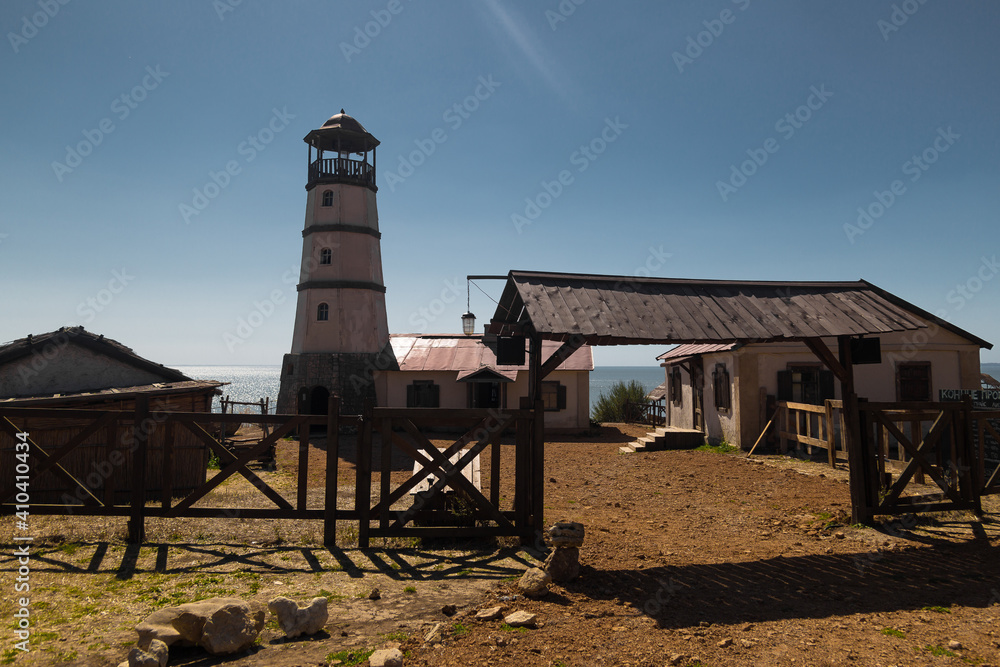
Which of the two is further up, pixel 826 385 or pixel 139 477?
pixel 826 385

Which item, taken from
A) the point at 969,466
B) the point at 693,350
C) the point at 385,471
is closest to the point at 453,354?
the point at 693,350

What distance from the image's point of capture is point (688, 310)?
8.09 meters

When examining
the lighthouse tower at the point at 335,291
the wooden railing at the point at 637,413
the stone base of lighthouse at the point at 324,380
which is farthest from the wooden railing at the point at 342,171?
the wooden railing at the point at 637,413

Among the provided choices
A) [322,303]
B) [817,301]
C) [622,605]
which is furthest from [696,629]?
[322,303]

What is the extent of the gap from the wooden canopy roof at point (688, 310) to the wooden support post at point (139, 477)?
16.4 feet

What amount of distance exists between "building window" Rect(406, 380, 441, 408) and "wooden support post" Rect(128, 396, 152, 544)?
1856cm

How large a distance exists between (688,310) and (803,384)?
11342 mm

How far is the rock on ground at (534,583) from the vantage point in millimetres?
5457

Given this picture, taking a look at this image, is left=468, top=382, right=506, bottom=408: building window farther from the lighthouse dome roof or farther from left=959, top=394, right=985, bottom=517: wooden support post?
left=959, top=394, right=985, bottom=517: wooden support post

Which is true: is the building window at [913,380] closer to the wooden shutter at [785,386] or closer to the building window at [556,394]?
the wooden shutter at [785,386]

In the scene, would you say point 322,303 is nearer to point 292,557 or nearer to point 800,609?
point 292,557

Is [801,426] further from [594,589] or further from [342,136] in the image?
[342,136]

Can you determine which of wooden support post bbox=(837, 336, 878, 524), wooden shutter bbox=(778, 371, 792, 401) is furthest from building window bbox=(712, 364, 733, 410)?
wooden support post bbox=(837, 336, 878, 524)

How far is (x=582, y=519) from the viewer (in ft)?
29.7
